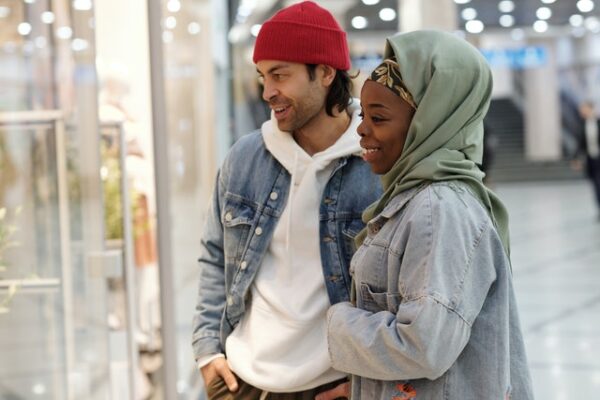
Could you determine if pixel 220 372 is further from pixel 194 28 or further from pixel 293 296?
pixel 194 28

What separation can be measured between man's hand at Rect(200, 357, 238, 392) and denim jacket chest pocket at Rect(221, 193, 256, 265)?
9.8 inches

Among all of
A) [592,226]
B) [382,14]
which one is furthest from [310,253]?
[382,14]

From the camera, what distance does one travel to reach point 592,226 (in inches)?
585

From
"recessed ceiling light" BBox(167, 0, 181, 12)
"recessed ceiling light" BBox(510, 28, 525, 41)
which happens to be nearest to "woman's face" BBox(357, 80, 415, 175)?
"recessed ceiling light" BBox(167, 0, 181, 12)

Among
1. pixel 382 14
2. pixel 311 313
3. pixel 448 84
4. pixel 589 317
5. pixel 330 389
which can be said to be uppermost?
pixel 382 14

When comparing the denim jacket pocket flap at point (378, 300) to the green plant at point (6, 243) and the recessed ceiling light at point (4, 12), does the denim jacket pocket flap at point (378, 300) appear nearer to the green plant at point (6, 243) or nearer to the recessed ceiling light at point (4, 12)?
the green plant at point (6, 243)

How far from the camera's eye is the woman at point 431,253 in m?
1.68

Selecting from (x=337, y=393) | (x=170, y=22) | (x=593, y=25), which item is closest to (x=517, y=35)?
(x=593, y=25)

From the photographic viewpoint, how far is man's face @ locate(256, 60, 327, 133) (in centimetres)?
220

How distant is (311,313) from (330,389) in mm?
182

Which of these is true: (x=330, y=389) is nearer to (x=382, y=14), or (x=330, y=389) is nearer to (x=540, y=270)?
(x=540, y=270)

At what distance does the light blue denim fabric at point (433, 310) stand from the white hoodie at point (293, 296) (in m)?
0.32

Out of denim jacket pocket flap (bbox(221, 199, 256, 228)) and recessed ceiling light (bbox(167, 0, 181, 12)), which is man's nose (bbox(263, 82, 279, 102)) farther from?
recessed ceiling light (bbox(167, 0, 181, 12))

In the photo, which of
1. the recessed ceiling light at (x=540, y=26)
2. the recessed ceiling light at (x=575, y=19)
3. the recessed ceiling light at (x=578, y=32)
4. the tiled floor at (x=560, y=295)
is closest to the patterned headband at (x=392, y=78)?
the tiled floor at (x=560, y=295)
